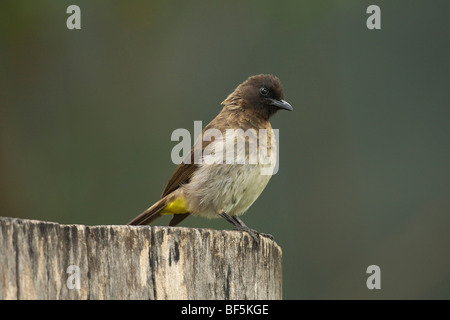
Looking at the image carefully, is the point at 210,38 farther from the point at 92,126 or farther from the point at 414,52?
the point at 414,52

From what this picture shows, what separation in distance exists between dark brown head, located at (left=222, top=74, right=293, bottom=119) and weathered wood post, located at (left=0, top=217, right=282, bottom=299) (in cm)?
241

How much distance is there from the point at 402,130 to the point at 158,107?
9.69 ft

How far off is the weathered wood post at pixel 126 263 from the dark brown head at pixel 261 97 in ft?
7.92

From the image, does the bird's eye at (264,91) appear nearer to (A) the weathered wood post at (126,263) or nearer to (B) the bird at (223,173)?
(B) the bird at (223,173)

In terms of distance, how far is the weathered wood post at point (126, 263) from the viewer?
2.60 meters

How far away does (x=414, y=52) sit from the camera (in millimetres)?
9055

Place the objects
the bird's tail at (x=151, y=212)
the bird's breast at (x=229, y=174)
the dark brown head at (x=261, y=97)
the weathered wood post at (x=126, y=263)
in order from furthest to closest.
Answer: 1. the dark brown head at (x=261, y=97)
2. the bird's tail at (x=151, y=212)
3. the bird's breast at (x=229, y=174)
4. the weathered wood post at (x=126, y=263)

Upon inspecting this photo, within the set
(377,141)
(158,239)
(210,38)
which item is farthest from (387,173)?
(158,239)

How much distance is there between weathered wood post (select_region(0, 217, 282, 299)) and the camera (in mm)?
2598

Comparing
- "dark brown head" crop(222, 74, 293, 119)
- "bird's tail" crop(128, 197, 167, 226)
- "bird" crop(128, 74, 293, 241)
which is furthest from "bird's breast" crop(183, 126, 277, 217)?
"dark brown head" crop(222, 74, 293, 119)

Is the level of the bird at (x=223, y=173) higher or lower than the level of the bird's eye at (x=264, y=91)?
lower

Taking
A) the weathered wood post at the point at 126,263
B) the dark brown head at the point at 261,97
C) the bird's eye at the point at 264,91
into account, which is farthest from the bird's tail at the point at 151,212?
the weathered wood post at the point at 126,263

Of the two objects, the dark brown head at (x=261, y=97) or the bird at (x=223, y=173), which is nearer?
the bird at (x=223, y=173)

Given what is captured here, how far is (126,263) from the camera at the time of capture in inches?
111
